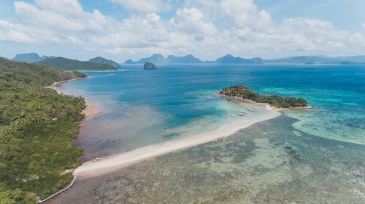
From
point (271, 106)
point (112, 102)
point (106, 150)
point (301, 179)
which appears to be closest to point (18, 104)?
point (112, 102)

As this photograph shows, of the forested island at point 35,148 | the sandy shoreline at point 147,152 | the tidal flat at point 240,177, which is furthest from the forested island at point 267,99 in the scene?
the forested island at point 35,148

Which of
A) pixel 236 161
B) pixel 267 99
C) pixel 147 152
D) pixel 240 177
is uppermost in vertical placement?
pixel 267 99

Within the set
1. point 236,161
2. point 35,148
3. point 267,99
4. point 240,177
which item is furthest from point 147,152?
point 267,99

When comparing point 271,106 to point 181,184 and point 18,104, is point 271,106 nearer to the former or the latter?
point 181,184

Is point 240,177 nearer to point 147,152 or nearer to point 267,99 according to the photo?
point 147,152

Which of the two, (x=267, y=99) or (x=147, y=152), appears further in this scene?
(x=267, y=99)

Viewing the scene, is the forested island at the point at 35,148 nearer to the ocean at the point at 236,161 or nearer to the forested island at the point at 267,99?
the ocean at the point at 236,161

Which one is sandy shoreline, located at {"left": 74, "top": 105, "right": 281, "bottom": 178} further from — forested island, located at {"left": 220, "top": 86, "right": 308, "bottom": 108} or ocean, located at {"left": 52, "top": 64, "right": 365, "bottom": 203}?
forested island, located at {"left": 220, "top": 86, "right": 308, "bottom": 108}
